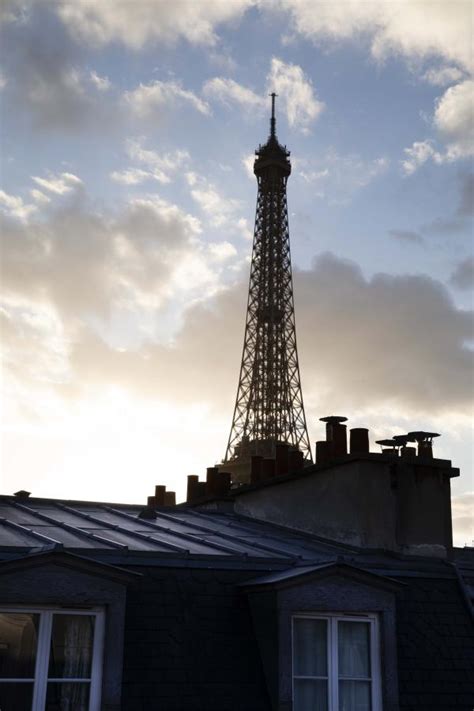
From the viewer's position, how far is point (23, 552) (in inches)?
410

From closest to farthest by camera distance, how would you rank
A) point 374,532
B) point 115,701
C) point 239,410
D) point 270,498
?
point 115,701
point 374,532
point 270,498
point 239,410

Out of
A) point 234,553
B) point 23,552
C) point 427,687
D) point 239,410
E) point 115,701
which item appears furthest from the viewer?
point 239,410

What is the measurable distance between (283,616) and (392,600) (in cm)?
171

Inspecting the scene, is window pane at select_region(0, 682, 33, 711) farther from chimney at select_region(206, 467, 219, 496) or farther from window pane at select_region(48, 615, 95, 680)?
chimney at select_region(206, 467, 219, 496)

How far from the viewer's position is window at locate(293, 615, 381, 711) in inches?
416

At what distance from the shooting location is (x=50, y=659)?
940cm

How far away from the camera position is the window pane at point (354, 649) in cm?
1084

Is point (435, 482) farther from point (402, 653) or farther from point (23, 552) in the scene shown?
point (23, 552)

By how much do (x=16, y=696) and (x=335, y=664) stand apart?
3.91 meters

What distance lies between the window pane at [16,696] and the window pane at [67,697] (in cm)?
21

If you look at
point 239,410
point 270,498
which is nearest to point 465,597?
point 270,498

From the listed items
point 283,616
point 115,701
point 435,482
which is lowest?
point 115,701

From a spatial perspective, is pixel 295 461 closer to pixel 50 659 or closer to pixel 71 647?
pixel 71 647

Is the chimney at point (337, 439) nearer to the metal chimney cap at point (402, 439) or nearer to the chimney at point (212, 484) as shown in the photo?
the metal chimney cap at point (402, 439)
